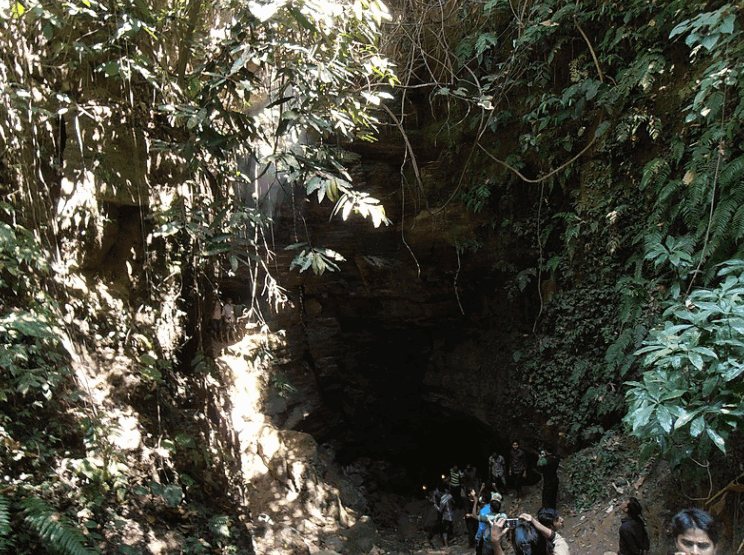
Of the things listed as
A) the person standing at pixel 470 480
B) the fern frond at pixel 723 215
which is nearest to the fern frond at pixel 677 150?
the fern frond at pixel 723 215

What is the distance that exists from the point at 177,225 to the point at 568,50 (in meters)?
5.56

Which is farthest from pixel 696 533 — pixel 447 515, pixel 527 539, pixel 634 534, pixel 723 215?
pixel 447 515

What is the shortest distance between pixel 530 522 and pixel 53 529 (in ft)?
9.84

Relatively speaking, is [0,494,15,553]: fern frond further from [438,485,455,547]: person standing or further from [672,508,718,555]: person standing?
[438,485,455,547]: person standing

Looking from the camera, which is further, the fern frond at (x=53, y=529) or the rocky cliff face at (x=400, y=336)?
the rocky cliff face at (x=400, y=336)

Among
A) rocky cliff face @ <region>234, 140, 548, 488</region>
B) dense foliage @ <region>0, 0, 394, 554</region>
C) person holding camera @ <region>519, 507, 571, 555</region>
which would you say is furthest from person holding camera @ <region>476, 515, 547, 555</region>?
rocky cliff face @ <region>234, 140, 548, 488</region>

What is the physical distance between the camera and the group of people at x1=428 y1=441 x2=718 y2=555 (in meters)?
1.94

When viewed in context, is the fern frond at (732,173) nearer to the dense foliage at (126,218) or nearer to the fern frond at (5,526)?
the dense foliage at (126,218)

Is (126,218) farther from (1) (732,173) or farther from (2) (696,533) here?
(1) (732,173)

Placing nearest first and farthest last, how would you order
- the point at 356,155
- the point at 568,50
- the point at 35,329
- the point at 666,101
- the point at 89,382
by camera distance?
the point at 35,329 < the point at 89,382 < the point at 666,101 < the point at 568,50 < the point at 356,155

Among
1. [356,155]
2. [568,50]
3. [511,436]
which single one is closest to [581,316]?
[511,436]

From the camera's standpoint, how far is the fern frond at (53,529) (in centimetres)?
271

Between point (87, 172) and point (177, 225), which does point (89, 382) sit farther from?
point (87, 172)

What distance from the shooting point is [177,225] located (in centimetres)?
396
